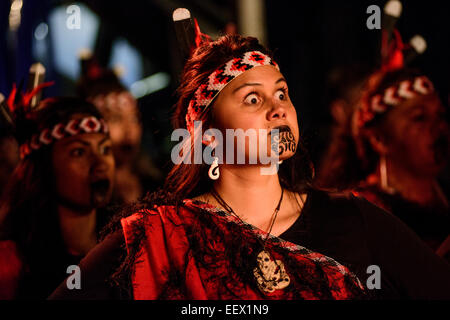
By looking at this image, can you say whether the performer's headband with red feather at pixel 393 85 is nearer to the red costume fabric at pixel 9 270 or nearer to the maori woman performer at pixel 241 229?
the maori woman performer at pixel 241 229

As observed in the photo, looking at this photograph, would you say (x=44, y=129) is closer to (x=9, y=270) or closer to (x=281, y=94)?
(x=9, y=270)

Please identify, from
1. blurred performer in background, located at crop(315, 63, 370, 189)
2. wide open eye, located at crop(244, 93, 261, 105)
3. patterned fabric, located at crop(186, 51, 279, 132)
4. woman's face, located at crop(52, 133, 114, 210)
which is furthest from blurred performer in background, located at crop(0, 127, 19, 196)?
wide open eye, located at crop(244, 93, 261, 105)

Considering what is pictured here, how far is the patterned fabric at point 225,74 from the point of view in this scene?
7.82ft

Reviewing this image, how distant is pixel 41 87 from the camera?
3354 mm

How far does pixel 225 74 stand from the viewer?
7.86ft

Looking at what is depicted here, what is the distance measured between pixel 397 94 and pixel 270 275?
2.08m

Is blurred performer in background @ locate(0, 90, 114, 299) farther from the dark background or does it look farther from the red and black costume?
the red and black costume

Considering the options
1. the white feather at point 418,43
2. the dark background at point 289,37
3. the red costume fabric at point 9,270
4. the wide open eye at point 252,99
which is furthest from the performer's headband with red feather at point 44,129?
the white feather at point 418,43

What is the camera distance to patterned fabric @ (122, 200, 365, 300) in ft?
7.06

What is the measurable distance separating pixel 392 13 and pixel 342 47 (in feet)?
8.70

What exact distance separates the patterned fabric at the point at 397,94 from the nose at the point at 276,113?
5.85 feet

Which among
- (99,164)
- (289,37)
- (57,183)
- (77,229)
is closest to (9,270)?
(77,229)
